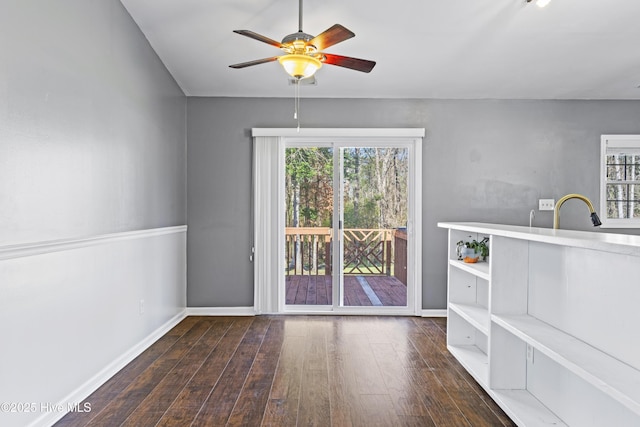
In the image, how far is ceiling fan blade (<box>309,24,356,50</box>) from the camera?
2246 millimetres

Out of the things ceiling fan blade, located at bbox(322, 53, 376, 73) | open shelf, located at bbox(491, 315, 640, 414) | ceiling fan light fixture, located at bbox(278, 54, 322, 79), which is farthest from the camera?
ceiling fan blade, located at bbox(322, 53, 376, 73)

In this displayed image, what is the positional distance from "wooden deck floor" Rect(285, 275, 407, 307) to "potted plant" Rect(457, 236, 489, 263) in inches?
58.3

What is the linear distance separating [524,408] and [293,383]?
139 cm

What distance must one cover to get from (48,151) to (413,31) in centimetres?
278

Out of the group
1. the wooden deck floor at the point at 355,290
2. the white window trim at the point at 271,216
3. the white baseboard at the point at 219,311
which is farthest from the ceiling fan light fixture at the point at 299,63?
the white baseboard at the point at 219,311

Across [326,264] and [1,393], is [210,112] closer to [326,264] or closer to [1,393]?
[326,264]

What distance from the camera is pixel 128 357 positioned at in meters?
3.12

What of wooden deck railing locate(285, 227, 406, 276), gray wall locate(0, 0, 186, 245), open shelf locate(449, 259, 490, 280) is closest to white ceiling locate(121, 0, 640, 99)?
gray wall locate(0, 0, 186, 245)

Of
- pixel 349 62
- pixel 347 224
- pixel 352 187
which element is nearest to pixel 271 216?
pixel 347 224

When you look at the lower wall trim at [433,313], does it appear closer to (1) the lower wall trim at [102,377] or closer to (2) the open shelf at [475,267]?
(2) the open shelf at [475,267]

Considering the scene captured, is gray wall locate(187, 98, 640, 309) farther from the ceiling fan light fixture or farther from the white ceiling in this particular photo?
the ceiling fan light fixture

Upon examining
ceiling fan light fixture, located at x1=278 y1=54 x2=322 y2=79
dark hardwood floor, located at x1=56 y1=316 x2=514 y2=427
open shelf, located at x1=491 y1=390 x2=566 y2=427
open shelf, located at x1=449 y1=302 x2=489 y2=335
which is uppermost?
ceiling fan light fixture, located at x1=278 y1=54 x2=322 y2=79

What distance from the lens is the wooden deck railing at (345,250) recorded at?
4590 mm

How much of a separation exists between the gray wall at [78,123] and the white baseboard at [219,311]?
120cm
